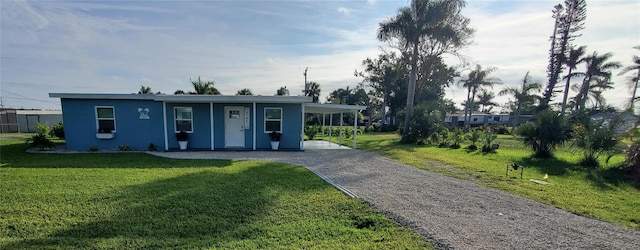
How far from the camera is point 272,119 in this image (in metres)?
11.4

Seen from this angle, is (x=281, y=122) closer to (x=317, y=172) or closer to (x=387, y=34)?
(x=317, y=172)

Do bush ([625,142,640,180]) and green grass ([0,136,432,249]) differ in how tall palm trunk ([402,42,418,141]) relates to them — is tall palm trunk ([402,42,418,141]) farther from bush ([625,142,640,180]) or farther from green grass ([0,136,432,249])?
green grass ([0,136,432,249])

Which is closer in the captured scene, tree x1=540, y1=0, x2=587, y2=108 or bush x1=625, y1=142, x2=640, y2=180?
bush x1=625, y1=142, x2=640, y2=180

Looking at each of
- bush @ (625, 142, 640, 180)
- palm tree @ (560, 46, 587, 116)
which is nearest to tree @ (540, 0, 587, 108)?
palm tree @ (560, 46, 587, 116)

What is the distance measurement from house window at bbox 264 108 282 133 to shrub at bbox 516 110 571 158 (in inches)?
415

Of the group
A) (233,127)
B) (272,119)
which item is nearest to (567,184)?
(272,119)

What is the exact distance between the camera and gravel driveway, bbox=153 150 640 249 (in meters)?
3.33

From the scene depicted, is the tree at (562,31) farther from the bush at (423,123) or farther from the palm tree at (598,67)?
the bush at (423,123)

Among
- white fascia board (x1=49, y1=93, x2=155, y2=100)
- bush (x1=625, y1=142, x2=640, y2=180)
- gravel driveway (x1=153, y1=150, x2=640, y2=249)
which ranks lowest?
gravel driveway (x1=153, y1=150, x2=640, y2=249)

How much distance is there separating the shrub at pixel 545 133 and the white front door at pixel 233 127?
1215cm

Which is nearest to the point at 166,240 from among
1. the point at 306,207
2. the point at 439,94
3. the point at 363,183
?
the point at 306,207

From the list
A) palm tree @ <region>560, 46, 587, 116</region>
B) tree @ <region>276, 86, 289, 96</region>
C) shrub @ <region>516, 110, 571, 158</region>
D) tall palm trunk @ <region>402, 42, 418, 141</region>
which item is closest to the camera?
shrub @ <region>516, 110, 571, 158</region>

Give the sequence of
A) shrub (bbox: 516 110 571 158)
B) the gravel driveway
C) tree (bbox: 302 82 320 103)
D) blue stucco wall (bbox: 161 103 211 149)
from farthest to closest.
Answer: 1. tree (bbox: 302 82 320 103)
2. blue stucco wall (bbox: 161 103 211 149)
3. shrub (bbox: 516 110 571 158)
4. the gravel driveway

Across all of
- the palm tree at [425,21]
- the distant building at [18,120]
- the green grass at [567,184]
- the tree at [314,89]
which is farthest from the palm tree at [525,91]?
the distant building at [18,120]
